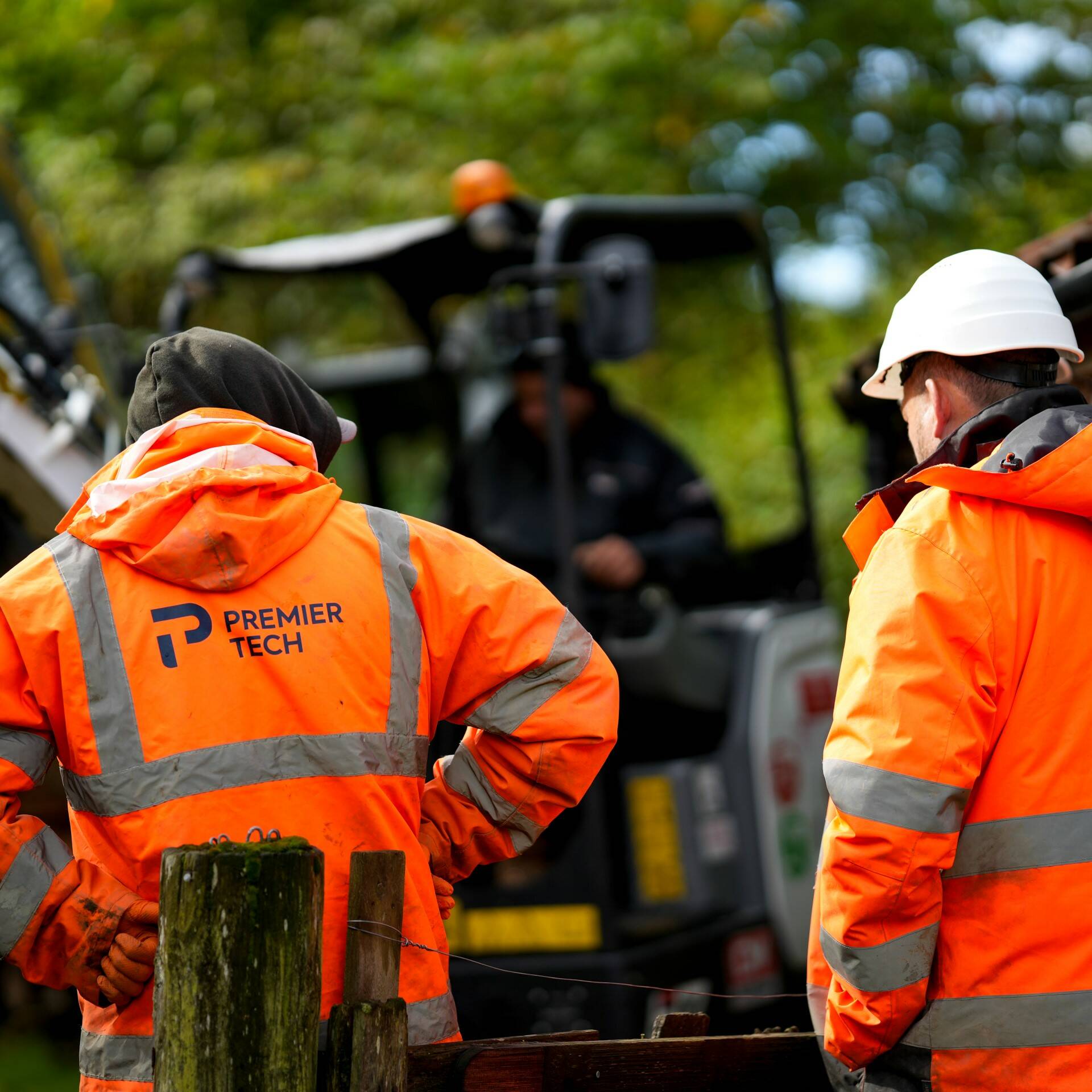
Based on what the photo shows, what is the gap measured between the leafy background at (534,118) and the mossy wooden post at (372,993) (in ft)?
24.0

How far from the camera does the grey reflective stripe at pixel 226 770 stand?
6.86ft

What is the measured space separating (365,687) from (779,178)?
9008 mm

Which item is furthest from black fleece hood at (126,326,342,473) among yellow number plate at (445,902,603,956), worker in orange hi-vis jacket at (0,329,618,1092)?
yellow number plate at (445,902,603,956)

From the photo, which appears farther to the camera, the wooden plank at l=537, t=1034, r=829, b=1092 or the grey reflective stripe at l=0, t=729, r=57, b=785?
the wooden plank at l=537, t=1034, r=829, b=1092

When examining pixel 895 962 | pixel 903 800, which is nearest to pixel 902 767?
pixel 903 800

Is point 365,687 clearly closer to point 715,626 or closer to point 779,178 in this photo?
point 715,626

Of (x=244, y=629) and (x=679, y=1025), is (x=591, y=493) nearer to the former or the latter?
(x=679, y=1025)

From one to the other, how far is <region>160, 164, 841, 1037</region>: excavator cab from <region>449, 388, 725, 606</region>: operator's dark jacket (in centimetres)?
23

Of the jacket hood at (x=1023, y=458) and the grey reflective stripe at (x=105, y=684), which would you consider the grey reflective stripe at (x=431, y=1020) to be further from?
the jacket hood at (x=1023, y=458)

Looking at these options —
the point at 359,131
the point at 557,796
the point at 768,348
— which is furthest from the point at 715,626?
the point at 768,348

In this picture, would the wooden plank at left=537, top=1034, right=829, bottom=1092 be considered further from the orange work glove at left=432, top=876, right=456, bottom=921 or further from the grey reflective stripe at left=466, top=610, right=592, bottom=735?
the grey reflective stripe at left=466, top=610, right=592, bottom=735

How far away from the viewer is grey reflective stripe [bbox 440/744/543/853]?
2.40 metres

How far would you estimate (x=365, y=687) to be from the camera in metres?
2.19

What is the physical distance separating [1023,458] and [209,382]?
1.23 metres
